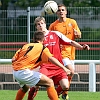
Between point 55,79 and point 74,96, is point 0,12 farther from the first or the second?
point 55,79

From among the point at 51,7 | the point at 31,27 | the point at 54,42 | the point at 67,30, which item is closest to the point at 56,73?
the point at 54,42

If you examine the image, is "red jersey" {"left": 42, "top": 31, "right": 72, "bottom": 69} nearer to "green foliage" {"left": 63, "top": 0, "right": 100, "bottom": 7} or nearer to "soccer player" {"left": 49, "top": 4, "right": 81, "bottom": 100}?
"soccer player" {"left": 49, "top": 4, "right": 81, "bottom": 100}

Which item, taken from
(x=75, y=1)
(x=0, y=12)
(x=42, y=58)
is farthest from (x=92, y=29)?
(x=75, y=1)

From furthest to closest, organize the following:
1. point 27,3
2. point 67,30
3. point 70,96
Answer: point 27,3, point 70,96, point 67,30

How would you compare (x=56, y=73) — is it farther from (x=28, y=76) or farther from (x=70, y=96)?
(x=70, y=96)

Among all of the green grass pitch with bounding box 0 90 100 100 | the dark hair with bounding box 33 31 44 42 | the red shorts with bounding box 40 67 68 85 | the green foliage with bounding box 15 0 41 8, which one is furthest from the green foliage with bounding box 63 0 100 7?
the dark hair with bounding box 33 31 44 42

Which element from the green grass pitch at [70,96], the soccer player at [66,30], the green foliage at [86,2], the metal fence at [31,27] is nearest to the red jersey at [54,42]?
the soccer player at [66,30]

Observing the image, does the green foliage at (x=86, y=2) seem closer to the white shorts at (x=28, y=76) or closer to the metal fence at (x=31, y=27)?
the metal fence at (x=31, y=27)

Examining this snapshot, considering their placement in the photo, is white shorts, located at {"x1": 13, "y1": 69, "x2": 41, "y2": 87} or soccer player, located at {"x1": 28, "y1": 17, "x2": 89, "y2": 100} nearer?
white shorts, located at {"x1": 13, "y1": 69, "x2": 41, "y2": 87}

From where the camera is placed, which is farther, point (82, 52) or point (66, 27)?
point (82, 52)

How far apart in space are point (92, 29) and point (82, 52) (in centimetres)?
77

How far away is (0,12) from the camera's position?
17.5 meters

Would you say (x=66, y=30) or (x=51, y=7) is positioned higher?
(x=51, y=7)

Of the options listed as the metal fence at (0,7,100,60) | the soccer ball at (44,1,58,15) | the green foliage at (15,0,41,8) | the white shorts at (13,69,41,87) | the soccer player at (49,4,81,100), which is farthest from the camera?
the green foliage at (15,0,41,8)
